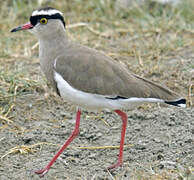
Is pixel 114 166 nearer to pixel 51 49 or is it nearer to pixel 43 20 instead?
pixel 51 49

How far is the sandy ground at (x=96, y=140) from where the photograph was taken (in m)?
4.28

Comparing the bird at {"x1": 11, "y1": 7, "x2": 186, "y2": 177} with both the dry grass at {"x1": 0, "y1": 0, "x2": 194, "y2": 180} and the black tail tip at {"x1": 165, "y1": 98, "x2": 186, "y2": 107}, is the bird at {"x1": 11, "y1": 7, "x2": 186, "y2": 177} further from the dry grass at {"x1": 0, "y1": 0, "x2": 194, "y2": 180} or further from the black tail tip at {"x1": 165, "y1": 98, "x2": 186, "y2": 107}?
the dry grass at {"x1": 0, "y1": 0, "x2": 194, "y2": 180}

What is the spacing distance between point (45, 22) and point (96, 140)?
1358mm

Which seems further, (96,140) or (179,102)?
(96,140)

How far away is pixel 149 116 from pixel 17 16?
3771 millimetres

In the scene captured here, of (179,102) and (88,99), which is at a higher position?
(88,99)

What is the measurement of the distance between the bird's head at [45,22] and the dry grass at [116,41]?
118cm

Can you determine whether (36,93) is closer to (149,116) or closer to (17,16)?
(149,116)

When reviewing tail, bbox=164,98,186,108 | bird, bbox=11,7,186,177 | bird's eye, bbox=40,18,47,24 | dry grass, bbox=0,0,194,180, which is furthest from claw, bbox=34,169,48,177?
bird's eye, bbox=40,18,47,24

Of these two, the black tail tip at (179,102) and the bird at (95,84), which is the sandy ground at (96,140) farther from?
the black tail tip at (179,102)

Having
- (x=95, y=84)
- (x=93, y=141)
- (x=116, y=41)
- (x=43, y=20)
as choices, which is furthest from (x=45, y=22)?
(x=116, y=41)

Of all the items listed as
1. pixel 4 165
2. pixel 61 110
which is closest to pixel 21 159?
pixel 4 165

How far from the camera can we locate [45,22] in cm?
466

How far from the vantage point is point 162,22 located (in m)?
7.52
